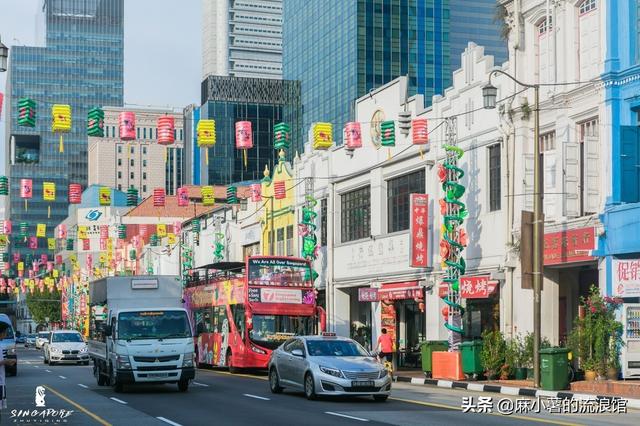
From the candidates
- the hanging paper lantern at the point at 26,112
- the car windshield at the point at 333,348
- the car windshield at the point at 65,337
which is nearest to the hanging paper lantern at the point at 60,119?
the hanging paper lantern at the point at 26,112

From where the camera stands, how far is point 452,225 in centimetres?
3784

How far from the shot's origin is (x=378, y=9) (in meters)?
112

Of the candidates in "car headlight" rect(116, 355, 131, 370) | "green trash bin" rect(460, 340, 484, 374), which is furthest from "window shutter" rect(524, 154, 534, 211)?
"car headlight" rect(116, 355, 131, 370)

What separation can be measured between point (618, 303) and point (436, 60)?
291 ft

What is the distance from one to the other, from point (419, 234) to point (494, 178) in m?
4.79

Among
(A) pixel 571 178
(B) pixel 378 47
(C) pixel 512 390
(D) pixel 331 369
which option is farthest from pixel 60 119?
(B) pixel 378 47

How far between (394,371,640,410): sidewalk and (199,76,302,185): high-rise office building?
12477cm

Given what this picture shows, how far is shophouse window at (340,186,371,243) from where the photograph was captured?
48.2 m

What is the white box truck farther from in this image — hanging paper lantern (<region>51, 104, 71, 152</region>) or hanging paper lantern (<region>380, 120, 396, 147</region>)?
hanging paper lantern (<region>380, 120, 396, 147</region>)

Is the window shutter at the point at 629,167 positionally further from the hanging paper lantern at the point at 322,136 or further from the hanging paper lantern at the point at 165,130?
the hanging paper lantern at the point at 165,130

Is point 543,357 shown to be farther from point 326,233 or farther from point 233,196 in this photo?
point 233,196

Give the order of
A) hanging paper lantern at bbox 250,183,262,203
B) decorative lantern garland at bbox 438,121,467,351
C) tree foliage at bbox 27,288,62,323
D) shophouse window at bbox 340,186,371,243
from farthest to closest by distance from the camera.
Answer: tree foliage at bbox 27,288,62,323 < hanging paper lantern at bbox 250,183,262,203 < shophouse window at bbox 340,186,371,243 < decorative lantern garland at bbox 438,121,467,351

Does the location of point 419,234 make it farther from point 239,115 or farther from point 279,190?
Result: point 239,115

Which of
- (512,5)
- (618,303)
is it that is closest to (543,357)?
(618,303)
